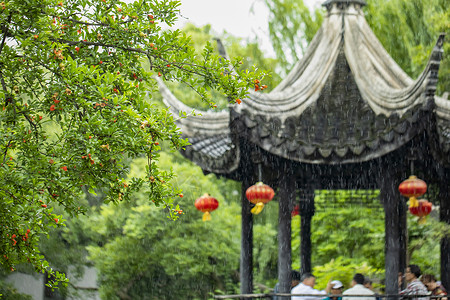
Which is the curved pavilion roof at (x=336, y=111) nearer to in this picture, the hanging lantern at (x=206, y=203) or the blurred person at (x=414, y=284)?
the hanging lantern at (x=206, y=203)

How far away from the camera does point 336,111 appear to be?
637 centimetres

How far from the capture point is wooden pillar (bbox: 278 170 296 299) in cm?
618

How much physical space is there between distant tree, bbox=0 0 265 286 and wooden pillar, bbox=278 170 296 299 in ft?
7.47

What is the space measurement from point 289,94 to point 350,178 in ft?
4.71

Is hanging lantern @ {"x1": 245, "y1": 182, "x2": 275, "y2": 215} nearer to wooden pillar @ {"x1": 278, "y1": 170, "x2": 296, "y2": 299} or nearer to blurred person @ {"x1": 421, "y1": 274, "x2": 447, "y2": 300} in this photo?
wooden pillar @ {"x1": 278, "y1": 170, "x2": 296, "y2": 299}

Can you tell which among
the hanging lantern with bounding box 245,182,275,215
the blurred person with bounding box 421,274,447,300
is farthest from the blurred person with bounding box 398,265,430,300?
the hanging lantern with bounding box 245,182,275,215

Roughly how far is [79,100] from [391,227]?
10.9 ft

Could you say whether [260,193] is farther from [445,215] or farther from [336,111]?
[445,215]

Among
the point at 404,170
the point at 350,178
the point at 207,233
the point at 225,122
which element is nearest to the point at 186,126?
the point at 225,122

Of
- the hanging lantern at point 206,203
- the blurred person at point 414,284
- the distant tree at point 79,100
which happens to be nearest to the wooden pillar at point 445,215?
the blurred person at point 414,284

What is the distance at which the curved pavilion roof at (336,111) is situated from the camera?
18.4 ft

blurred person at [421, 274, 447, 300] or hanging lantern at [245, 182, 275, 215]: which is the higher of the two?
hanging lantern at [245, 182, 275, 215]

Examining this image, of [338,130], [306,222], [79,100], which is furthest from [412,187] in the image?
[79,100]

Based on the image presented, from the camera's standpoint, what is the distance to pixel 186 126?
7.23 meters
